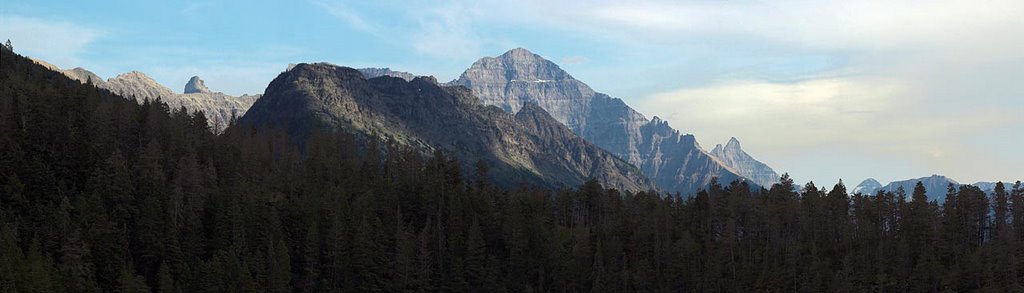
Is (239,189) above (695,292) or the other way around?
above

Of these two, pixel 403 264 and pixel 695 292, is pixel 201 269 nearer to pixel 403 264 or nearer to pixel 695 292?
pixel 403 264

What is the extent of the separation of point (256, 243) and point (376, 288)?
23.4 m

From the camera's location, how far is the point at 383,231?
6654 inches

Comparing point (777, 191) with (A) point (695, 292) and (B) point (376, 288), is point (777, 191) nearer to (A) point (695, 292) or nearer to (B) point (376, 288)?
(A) point (695, 292)

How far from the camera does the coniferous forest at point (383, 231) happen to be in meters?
141

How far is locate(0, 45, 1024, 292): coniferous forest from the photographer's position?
463 feet

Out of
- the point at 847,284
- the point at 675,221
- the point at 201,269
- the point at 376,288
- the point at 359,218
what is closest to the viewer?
the point at 201,269

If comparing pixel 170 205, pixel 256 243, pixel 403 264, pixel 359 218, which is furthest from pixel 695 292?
pixel 170 205

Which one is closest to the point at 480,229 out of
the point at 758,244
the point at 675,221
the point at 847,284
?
the point at 675,221

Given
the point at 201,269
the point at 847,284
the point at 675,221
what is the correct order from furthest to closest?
the point at 675,221 → the point at 847,284 → the point at 201,269

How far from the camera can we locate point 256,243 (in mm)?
156500

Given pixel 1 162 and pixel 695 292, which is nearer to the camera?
pixel 1 162

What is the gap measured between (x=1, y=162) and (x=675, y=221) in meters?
136

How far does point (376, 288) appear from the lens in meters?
161
